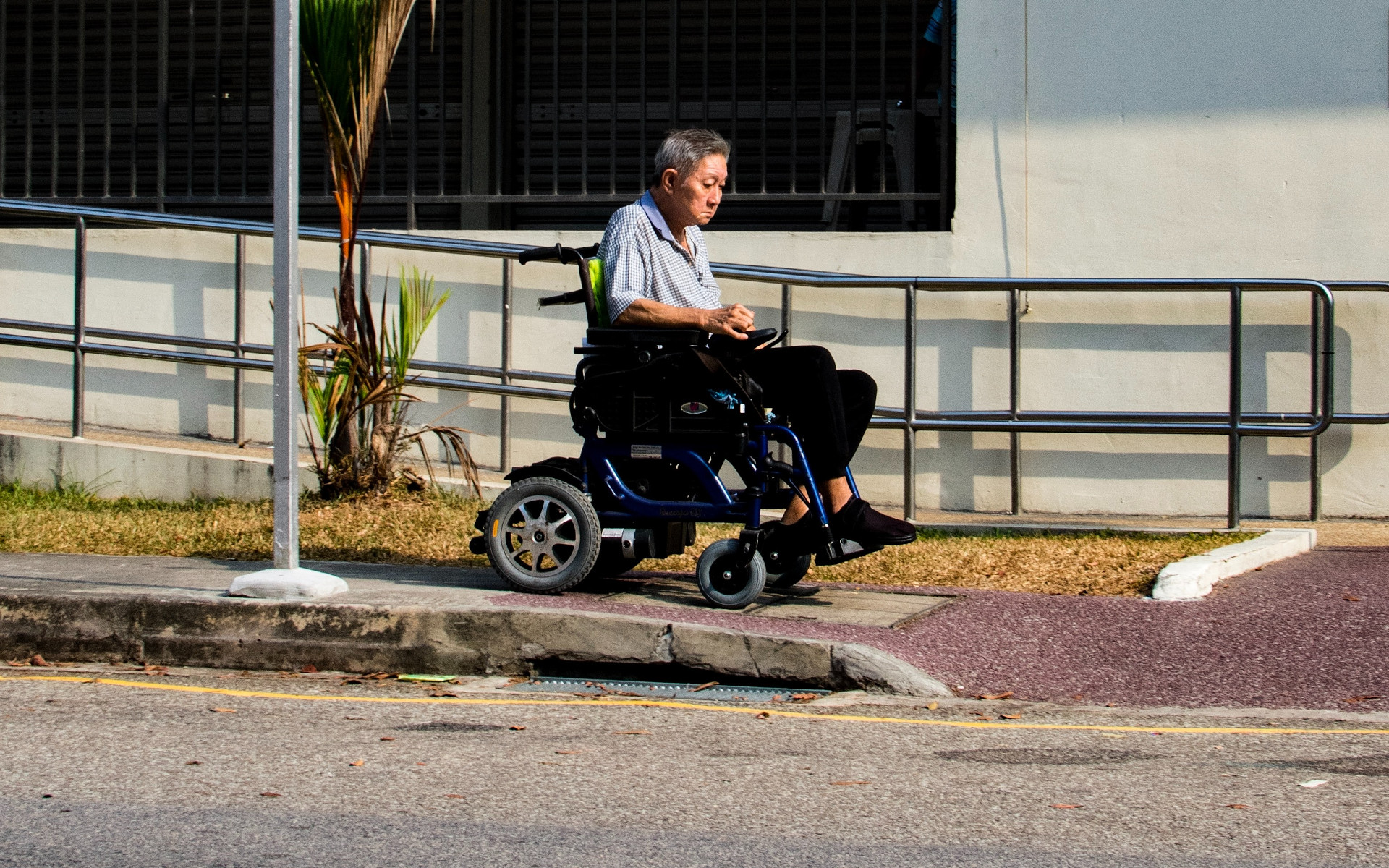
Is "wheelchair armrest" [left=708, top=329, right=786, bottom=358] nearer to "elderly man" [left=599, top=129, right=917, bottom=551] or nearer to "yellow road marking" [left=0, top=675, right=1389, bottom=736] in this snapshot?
"elderly man" [left=599, top=129, right=917, bottom=551]

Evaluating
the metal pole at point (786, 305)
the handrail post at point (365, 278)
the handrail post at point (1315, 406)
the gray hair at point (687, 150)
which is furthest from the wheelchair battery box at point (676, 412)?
the handrail post at point (1315, 406)

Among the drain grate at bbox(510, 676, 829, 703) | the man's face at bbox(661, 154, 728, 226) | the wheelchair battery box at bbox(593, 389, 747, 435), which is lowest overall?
the drain grate at bbox(510, 676, 829, 703)

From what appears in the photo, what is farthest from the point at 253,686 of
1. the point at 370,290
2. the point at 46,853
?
the point at 370,290

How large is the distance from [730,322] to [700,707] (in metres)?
1.34

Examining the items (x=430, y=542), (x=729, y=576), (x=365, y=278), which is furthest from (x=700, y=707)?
(x=365, y=278)

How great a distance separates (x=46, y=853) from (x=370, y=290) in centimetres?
613

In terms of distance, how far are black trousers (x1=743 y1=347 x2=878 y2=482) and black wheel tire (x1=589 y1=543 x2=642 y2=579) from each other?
0.74 meters

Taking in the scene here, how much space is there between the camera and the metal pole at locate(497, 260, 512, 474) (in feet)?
27.3

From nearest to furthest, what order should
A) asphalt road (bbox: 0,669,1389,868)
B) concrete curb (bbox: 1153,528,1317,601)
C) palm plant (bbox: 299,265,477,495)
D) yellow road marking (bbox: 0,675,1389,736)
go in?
asphalt road (bbox: 0,669,1389,868) → yellow road marking (bbox: 0,675,1389,736) → concrete curb (bbox: 1153,528,1317,601) → palm plant (bbox: 299,265,477,495)

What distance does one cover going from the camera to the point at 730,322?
5051 mm

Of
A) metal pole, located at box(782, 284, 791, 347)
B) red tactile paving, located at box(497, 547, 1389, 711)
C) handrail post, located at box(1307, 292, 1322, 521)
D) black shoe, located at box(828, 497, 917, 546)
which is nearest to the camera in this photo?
red tactile paving, located at box(497, 547, 1389, 711)

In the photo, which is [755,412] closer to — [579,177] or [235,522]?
[235,522]

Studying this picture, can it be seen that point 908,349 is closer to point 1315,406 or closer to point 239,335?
point 1315,406

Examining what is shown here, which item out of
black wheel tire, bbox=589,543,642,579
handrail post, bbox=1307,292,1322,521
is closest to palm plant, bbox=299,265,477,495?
black wheel tire, bbox=589,543,642,579
